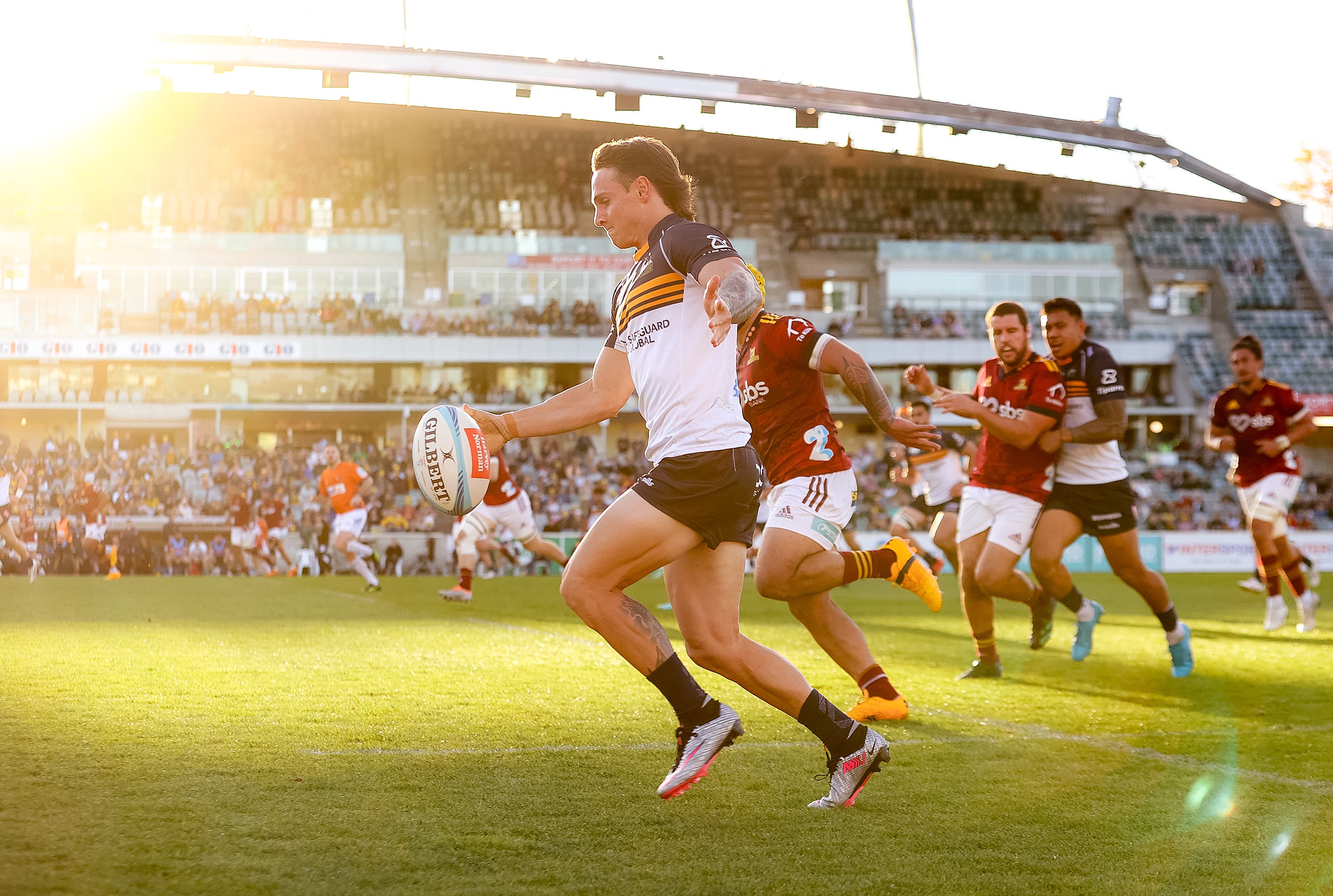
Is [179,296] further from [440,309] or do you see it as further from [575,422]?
[575,422]

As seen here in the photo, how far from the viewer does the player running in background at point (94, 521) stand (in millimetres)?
24266

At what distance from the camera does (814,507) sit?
19.5 feet

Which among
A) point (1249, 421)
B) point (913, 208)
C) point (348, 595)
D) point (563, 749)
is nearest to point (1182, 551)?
point (1249, 421)

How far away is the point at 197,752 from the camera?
16.4 feet

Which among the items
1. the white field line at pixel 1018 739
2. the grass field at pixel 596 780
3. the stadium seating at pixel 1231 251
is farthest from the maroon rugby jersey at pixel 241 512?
the stadium seating at pixel 1231 251

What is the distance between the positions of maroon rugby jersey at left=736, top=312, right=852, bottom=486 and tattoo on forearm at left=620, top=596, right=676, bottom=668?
1.79m

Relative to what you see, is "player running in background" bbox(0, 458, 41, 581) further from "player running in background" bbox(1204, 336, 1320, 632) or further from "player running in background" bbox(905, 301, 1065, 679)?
"player running in background" bbox(1204, 336, 1320, 632)

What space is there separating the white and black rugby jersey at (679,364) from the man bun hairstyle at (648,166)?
0.39 feet

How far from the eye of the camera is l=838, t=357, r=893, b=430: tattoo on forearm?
18.2ft

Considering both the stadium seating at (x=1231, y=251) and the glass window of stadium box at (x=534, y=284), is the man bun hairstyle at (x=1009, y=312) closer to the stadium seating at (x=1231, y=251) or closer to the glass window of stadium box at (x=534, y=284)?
the glass window of stadium box at (x=534, y=284)

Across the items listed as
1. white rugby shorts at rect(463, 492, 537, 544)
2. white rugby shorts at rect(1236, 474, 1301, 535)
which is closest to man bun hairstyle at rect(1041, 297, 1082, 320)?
white rugby shorts at rect(1236, 474, 1301, 535)

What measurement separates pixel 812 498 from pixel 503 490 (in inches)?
371

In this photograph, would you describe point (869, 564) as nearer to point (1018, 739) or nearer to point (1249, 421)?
point (1018, 739)

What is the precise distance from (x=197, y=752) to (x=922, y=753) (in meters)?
3.00
